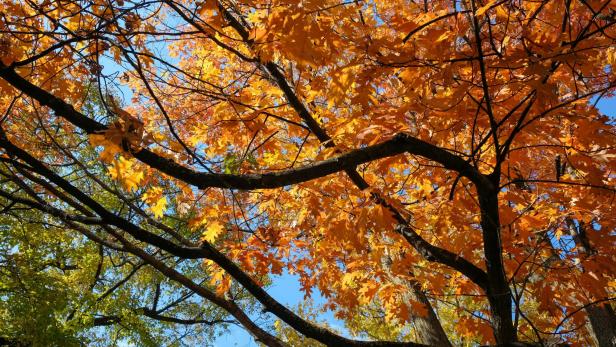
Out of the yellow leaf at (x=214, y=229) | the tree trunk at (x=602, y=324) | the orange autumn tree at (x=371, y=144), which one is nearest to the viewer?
the orange autumn tree at (x=371, y=144)

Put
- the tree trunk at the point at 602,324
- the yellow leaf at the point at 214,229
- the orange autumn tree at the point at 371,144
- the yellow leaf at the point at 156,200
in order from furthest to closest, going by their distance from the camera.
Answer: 1. the tree trunk at the point at 602,324
2. the yellow leaf at the point at 214,229
3. the yellow leaf at the point at 156,200
4. the orange autumn tree at the point at 371,144

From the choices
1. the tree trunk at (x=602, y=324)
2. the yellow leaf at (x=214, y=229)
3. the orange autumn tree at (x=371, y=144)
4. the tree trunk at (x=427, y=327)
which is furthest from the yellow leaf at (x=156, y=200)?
the tree trunk at (x=602, y=324)

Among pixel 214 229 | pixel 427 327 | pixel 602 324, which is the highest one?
pixel 214 229

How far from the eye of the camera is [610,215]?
328 centimetres

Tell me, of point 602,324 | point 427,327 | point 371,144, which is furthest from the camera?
point 427,327

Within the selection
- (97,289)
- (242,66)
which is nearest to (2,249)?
(97,289)

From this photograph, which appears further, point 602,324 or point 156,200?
point 602,324

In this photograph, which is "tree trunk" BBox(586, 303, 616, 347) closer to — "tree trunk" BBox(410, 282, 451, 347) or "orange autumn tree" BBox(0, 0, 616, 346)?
"orange autumn tree" BBox(0, 0, 616, 346)

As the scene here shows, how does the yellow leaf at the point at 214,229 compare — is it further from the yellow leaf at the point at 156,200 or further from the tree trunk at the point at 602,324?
the tree trunk at the point at 602,324

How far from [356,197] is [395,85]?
121 centimetres

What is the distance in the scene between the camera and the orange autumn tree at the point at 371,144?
2.07m

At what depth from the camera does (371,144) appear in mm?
2564

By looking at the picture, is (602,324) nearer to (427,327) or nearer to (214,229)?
(427,327)

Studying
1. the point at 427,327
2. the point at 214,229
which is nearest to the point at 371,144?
the point at 214,229
